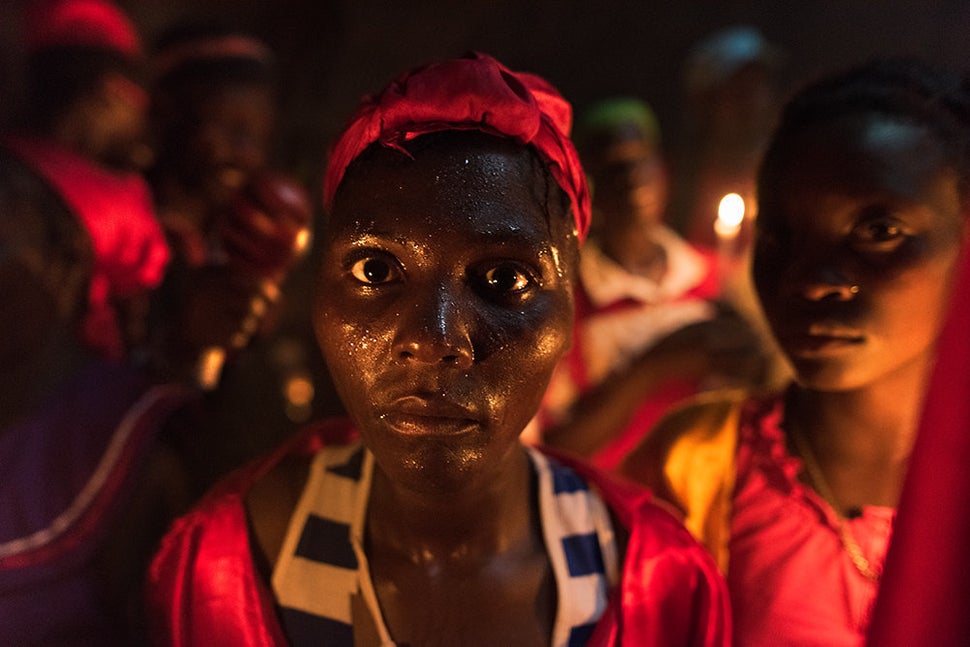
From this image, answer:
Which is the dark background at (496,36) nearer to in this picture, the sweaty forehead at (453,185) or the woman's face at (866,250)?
the woman's face at (866,250)

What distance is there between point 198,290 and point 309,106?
1187mm

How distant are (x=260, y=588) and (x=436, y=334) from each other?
0.42 metres

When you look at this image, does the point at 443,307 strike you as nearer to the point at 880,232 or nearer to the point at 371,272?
the point at 371,272

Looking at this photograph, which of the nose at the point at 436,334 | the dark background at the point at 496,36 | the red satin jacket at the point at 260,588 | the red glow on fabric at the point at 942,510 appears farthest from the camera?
the dark background at the point at 496,36

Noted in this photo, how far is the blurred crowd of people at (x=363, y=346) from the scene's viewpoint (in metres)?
1.02

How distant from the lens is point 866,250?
108 centimetres

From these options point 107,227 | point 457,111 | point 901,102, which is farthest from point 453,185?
point 107,227

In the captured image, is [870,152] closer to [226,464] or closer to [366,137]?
[366,137]

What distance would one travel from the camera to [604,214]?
8.09 feet

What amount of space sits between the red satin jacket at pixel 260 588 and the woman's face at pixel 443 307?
236 millimetres

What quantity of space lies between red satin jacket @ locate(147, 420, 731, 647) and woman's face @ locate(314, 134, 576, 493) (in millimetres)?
236

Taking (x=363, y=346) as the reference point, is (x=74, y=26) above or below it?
above

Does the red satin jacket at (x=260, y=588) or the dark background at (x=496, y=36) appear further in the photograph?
the dark background at (x=496, y=36)

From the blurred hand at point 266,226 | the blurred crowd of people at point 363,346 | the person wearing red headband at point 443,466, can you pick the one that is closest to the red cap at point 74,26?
the blurred crowd of people at point 363,346
